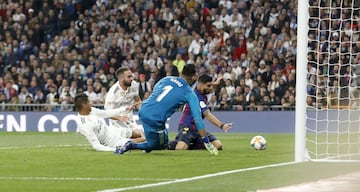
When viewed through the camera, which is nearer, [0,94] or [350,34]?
[350,34]

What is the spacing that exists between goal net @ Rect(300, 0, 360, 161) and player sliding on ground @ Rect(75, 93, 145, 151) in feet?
11.4

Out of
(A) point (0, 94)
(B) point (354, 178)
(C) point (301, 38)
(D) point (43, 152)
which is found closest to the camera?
(B) point (354, 178)

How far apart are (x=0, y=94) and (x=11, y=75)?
114 cm

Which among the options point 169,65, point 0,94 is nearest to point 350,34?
point 169,65

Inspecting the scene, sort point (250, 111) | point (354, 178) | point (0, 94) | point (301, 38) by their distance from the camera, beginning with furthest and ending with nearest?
point (0, 94)
point (250, 111)
point (301, 38)
point (354, 178)

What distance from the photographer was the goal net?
1784cm

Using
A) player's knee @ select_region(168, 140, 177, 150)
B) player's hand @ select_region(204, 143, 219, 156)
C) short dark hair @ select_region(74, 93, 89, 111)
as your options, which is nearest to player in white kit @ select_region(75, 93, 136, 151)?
short dark hair @ select_region(74, 93, 89, 111)

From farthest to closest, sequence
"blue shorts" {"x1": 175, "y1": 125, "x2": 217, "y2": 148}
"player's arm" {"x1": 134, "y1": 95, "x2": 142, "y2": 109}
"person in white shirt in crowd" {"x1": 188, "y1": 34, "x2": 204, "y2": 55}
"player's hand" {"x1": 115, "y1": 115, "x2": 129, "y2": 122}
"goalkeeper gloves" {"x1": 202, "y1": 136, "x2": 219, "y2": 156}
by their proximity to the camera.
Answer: "person in white shirt in crowd" {"x1": 188, "y1": 34, "x2": 204, "y2": 55} < "player's arm" {"x1": 134, "y1": 95, "x2": 142, "y2": 109} < "blue shorts" {"x1": 175, "y1": 125, "x2": 217, "y2": 148} < "player's hand" {"x1": 115, "y1": 115, "x2": 129, "y2": 122} < "goalkeeper gloves" {"x1": 202, "y1": 136, "x2": 219, "y2": 156}

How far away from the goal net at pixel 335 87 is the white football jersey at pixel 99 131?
137 inches

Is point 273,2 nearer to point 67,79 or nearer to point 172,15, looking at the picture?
point 172,15

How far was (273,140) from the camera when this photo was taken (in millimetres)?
22469

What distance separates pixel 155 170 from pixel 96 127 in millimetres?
4653

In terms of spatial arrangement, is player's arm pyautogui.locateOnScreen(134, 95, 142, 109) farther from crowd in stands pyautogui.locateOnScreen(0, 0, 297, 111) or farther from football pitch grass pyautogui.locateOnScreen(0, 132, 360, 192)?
crowd in stands pyautogui.locateOnScreen(0, 0, 297, 111)

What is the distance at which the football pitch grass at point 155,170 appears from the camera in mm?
11023
